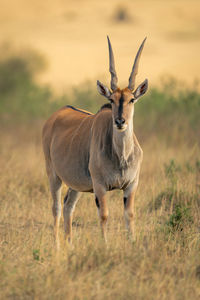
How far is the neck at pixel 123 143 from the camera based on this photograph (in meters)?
5.33

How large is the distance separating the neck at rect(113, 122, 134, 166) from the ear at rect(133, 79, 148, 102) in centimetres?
36

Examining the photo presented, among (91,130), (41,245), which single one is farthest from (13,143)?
(41,245)

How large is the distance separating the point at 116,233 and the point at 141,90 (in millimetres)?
1550

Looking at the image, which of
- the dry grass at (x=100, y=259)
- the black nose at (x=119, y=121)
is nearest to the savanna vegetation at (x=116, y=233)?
the dry grass at (x=100, y=259)

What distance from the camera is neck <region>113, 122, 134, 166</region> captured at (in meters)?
5.33

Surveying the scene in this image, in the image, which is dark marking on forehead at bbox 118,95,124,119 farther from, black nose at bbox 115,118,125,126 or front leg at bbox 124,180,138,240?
front leg at bbox 124,180,138,240

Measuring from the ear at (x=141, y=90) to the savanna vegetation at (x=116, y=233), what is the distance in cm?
137

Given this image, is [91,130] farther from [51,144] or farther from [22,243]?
[22,243]

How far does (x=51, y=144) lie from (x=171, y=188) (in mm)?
2074

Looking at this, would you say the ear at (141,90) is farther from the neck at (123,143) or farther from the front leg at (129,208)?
the front leg at (129,208)

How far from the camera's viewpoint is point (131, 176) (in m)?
5.50

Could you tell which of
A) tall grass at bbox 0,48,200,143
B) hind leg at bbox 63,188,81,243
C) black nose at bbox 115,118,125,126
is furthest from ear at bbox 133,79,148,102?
tall grass at bbox 0,48,200,143

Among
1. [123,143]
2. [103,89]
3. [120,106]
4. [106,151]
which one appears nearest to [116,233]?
[106,151]

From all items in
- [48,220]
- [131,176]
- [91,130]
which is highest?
[91,130]
